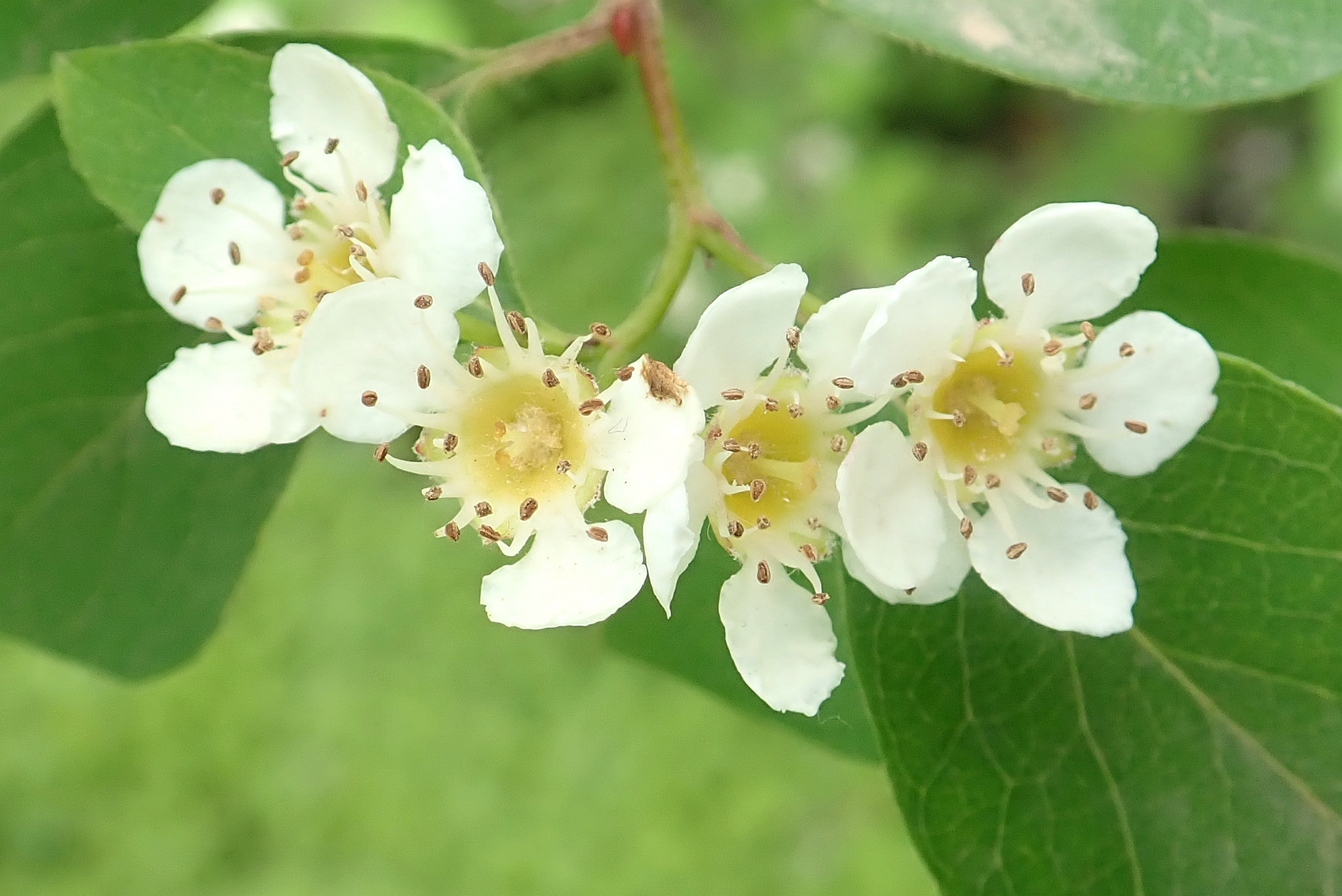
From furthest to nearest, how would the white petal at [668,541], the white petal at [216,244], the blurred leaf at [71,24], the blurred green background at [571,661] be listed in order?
the blurred green background at [571,661], the blurred leaf at [71,24], the white petal at [216,244], the white petal at [668,541]

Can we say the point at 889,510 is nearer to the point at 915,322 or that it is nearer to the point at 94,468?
the point at 915,322

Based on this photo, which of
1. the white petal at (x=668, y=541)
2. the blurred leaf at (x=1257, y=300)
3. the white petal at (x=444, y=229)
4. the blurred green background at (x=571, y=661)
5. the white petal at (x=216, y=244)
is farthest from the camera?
the blurred green background at (x=571, y=661)

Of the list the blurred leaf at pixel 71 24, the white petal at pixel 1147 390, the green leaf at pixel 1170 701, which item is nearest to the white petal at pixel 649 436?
the green leaf at pixel 1170 701

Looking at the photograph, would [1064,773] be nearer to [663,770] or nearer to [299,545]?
[663,770]

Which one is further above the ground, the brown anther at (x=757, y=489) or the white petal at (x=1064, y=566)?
the brown anther at (x=757, y=489)

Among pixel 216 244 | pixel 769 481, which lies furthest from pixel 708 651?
pixel 216 244

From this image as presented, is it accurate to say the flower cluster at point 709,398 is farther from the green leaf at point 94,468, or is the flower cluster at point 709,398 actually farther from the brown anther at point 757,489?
the green leaf at point 94,468

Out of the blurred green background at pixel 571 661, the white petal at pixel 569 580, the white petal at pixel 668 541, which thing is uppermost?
the white petal at pixel 668 541
